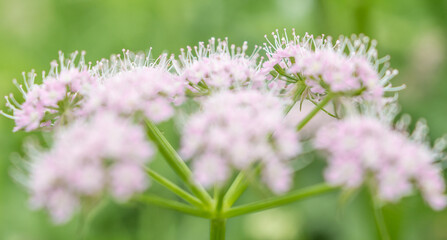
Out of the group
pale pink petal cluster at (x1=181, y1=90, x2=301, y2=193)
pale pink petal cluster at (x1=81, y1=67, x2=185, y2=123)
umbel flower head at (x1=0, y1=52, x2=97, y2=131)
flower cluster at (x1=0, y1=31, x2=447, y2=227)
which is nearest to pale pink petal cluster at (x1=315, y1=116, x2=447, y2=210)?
flower cluster at (x1=0, y1=31, x2=447, y2=227)

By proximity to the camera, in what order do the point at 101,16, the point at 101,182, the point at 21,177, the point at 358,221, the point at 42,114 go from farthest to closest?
the point at 101,16
the point at 358,221
the point at 42,114
the point at 21,177
the point at 101,182

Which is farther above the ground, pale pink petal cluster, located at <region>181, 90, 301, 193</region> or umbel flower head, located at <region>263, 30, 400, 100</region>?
umbel flower head, located at <region>263, 30, 400, 100</region>

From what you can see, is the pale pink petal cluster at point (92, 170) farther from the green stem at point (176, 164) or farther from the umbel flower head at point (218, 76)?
the umbel flower head at point (218, 76)

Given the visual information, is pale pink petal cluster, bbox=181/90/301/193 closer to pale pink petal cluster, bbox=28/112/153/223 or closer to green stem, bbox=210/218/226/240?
pale pink petal cluster, bbox=28/112/153/223

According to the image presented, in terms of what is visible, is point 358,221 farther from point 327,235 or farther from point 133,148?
point 133,148

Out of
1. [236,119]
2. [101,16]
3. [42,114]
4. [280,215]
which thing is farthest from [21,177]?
[101,16]

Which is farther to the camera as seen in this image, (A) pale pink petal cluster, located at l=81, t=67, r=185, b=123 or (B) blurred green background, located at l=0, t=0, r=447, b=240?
(B) blurred green background, located at l=0, t=0, r=447, b=240

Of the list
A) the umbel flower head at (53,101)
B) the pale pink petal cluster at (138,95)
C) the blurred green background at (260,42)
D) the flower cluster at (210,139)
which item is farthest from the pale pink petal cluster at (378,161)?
the blurred green background at (260,42)
